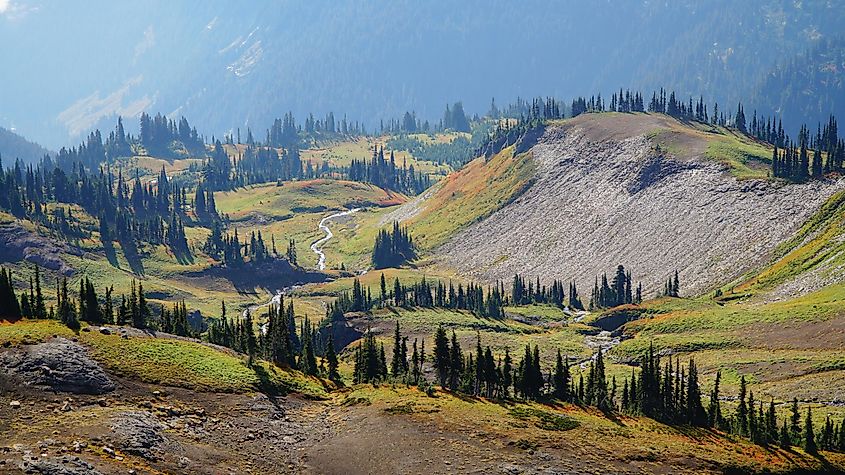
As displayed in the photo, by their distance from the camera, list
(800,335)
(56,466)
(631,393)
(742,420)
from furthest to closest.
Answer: (800,335)
(631,393)
(742,420)
(56,466)

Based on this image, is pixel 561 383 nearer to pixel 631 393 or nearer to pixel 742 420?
pixel 631 393

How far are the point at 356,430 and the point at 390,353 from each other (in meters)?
95.3

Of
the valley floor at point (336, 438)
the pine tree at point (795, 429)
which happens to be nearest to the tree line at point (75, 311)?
the valley floor at point (336, 438)

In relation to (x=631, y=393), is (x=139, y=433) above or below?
above

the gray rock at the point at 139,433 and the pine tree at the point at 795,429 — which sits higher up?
the gray rock at the point at 139,433

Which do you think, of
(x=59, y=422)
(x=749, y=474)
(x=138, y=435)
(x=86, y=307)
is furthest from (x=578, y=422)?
(x=86, y=307)

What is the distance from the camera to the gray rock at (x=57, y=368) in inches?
3359

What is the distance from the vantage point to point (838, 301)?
A: 565 ft

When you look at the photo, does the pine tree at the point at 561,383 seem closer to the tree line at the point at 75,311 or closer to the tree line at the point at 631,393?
the tree line at the point at 631,393

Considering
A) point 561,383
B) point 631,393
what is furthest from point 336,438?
point 631,393

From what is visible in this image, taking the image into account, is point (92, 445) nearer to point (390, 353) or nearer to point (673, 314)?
point (390, 353)

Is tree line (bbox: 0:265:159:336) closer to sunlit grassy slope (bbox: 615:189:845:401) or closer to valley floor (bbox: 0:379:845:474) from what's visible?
valley floor (bbox: 0:379:845:474)

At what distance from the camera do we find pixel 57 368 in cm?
8781

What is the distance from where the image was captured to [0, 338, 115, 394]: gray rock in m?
85.3
